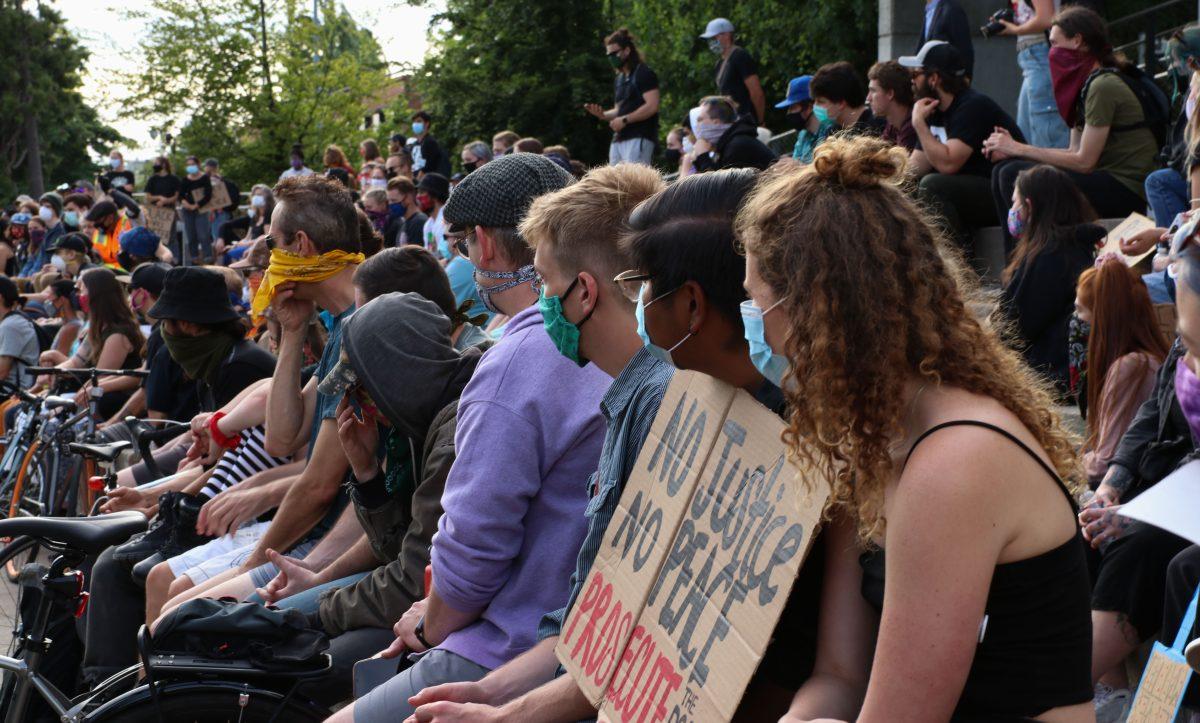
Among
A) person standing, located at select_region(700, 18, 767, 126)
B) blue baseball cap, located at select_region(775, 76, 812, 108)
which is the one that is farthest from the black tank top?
person standing, located at select_region(700, 18, 767, 126)

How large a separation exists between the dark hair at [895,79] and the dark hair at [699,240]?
6525mm

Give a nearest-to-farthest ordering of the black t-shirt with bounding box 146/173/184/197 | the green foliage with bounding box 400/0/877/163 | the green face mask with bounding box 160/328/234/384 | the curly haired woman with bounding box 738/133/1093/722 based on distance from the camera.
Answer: the curly haired woman with bounding box 738/133/1093/722, the green face mask with bounding box 160/328/234/384, the black t-shirt with bounding box 146/173/184/197, the green foliage with bounding box 400/0/877/163

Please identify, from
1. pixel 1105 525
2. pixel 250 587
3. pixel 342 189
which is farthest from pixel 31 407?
pixel 1105 525

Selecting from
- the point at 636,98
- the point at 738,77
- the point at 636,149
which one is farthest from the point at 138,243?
the point at 738,77

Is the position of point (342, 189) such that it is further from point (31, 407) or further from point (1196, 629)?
point (31, 407)

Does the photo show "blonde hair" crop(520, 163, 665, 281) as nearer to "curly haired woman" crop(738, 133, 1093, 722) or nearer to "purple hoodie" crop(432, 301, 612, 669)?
"purple hoodie" crop(432, 301, 612, 669)

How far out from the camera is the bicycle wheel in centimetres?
404

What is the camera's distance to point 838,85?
9539mm

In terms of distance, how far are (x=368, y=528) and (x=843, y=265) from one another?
105 inches

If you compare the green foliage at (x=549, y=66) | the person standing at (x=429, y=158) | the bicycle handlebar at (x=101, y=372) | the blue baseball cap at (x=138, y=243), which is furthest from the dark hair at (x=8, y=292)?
the green foliage at (x=549, y=66)

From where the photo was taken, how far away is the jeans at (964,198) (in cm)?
871

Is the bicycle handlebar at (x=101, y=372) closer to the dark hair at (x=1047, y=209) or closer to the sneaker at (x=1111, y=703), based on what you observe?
the dark hair at (x=1047, y=209)

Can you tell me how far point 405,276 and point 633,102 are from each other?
9658mm

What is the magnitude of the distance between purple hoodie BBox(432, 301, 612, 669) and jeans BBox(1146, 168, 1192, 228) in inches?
194
